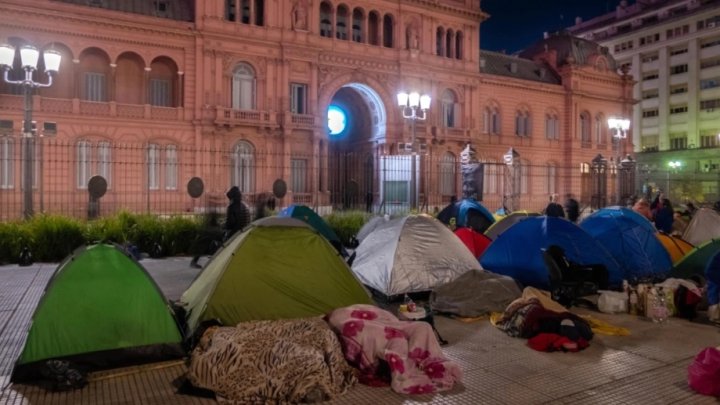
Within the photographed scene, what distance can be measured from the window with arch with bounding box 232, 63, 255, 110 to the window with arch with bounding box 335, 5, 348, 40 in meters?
6.60

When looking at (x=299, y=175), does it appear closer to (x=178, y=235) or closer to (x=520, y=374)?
(x=178, y=235)

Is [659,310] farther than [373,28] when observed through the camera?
No

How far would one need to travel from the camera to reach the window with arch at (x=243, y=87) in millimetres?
31219

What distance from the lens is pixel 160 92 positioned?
30234mm

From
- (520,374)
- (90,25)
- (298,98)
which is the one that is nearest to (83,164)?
(90,25)

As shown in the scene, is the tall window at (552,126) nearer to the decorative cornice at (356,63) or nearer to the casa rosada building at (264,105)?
the casa rosada building at (264,105)

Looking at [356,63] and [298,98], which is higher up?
[356,63]

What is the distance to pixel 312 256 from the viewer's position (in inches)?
299

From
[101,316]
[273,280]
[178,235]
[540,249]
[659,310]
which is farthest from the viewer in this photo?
[178,235]

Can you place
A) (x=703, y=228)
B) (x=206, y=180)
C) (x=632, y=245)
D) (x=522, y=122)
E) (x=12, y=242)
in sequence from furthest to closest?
(x=522, y=122) → (x=206, y=180) → (x=703, y=228) → (x=12, y=242) → (x=632, y=245)

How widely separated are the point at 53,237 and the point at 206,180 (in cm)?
1623

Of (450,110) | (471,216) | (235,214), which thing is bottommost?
(471,216)

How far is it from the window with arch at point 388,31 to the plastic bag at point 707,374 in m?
33.0

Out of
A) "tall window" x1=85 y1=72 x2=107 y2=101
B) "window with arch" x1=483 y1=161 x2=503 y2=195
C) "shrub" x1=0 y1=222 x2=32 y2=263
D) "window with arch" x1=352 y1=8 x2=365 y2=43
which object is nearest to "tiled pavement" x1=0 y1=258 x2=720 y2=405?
"shrub" x1=0 y1=222 x2=32 y2=263
